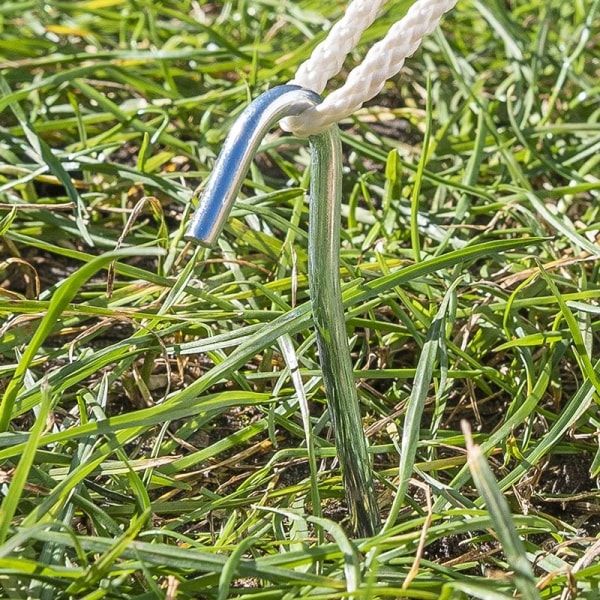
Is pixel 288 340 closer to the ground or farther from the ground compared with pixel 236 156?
closer to the ground

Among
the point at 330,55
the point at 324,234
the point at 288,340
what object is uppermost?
the point at 330,55

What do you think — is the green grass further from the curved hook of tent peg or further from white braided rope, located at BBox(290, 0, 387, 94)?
white braided rope, located at BBox(290, 0, 387, 94)

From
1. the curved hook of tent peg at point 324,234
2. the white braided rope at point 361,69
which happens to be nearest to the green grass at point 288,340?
the curved hook of tent peg at point 324,234

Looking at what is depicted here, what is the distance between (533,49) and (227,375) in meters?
0.89

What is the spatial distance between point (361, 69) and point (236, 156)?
0.37 ft

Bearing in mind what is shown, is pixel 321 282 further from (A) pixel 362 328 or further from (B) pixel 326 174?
(A) pixel 362 328

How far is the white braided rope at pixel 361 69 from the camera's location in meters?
0.65

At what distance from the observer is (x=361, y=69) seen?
66cm

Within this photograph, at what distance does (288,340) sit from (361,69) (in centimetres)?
29

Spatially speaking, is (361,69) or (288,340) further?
(288,340)

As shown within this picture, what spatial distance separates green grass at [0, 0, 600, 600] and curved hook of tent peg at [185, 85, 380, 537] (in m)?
0.03

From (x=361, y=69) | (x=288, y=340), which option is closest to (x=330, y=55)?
(x=361, y=69)

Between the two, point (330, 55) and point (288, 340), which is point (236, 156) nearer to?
point (330, 55)

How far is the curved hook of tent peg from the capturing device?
60 centimetres
